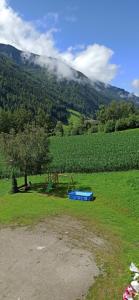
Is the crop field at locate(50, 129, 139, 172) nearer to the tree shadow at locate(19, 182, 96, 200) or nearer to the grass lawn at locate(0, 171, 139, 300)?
the grass lawn at locate(0, 171, 139, 300)

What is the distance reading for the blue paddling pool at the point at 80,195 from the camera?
3653 centimetres

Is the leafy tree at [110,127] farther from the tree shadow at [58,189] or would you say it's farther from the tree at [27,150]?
the tree at [27,150]

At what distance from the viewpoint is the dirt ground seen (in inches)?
713

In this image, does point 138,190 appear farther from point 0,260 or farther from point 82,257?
point 0,260

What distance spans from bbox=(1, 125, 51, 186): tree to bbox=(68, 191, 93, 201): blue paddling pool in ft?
19.1

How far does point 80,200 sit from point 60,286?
18431 mm

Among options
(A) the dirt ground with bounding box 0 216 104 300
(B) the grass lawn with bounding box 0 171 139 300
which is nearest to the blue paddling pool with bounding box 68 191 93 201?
(B) the grass lawn with bounding box 0 171 139 300

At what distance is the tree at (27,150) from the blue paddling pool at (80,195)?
5.83 metres

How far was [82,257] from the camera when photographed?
22.0 meters

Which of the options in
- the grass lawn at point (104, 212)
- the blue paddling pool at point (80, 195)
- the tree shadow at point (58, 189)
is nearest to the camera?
the grass lawn at point (104, 212)

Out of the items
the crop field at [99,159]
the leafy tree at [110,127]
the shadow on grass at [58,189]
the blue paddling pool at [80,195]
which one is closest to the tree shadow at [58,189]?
the shadow on grass at [58,189]

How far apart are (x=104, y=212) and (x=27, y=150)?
12199mm

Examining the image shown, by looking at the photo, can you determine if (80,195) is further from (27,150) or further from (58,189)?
(27,150)

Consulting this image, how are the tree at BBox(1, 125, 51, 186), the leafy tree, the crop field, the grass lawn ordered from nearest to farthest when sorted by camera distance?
the grass lawn, the tree at BBox(1, 125, 51, 186), the crop field, the leafy tree
